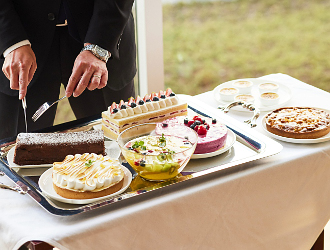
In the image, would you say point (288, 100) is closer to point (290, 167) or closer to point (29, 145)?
point (290, 167)

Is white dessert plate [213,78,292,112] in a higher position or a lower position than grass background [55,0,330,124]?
higher

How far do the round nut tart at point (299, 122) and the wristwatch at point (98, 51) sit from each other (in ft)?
2.14

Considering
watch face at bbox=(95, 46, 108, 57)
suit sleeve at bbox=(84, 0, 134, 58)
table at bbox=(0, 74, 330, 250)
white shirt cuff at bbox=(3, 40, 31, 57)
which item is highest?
suit sleeve at bbox=(84, 0, 134, 58)

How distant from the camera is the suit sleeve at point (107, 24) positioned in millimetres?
1836

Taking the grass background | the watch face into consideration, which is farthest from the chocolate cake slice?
the grass background

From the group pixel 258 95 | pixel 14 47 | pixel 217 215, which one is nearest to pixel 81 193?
pixel 217 215

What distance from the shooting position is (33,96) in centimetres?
206

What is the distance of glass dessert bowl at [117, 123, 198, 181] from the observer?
1332 millimetres

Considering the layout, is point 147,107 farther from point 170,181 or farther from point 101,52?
point 170,181

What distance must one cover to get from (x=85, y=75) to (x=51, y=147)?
12.8 inches

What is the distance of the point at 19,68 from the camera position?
1705 millimetres

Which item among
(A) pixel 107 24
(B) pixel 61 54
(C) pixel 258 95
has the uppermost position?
(A) pixel 107 24

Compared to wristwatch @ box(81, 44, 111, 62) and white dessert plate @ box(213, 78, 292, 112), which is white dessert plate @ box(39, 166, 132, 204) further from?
white dessert plate @ box(213, 78, 292, 112)

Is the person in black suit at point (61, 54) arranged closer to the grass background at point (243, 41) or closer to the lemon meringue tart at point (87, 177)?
the lemon meringue tart at point (87, 177)
